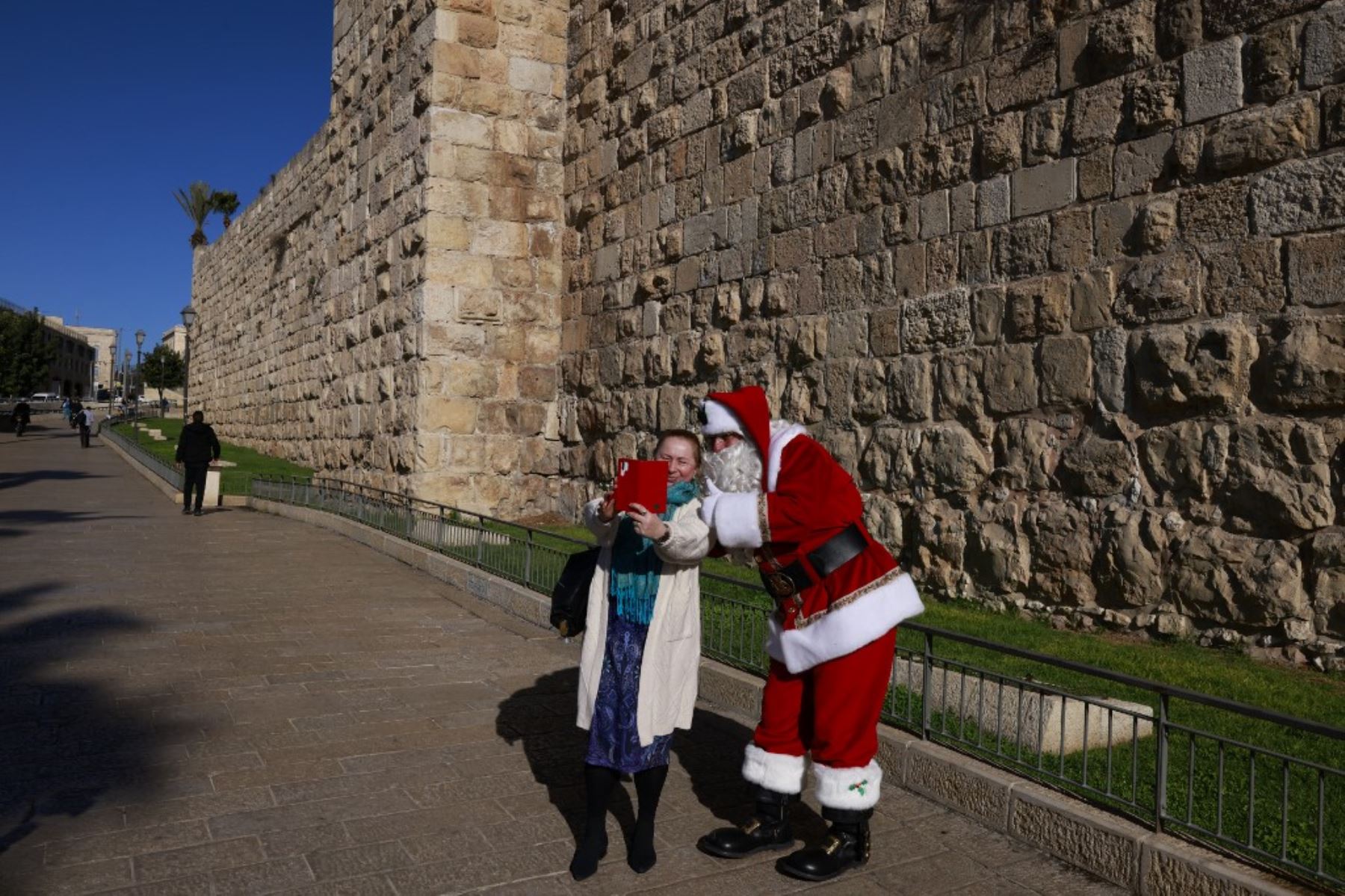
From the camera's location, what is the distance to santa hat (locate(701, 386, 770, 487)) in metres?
3.57

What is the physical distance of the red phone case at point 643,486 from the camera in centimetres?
333

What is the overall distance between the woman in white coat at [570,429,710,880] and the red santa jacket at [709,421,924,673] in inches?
7.2

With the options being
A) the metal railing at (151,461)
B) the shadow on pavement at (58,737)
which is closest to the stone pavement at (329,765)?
the shadow on pavement at (58,737)

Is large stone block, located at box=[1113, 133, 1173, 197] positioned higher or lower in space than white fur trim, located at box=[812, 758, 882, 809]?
higher

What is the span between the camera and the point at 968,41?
716 centimetres

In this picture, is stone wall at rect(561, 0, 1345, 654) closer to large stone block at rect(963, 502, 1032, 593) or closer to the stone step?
large stone block at rect(963, 502, 1032, 593)

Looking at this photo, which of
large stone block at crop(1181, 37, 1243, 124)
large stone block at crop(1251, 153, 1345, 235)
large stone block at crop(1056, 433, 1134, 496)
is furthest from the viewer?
large stone block at crop(1056, 433, 1134, 496)

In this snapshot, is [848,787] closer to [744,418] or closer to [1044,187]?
[744,418]

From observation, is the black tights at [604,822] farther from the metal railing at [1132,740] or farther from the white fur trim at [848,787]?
the metal railing at [1132,740]

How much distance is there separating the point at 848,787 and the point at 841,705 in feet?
0.91

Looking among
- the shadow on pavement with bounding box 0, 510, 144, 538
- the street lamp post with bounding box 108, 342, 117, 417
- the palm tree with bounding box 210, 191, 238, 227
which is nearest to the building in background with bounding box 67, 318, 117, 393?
the street lamp post with bounding box 108, 342, 117, 417

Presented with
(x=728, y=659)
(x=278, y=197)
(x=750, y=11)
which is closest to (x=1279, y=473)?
(x=728, y=659)

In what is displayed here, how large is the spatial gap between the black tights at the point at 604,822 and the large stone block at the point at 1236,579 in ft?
11.2

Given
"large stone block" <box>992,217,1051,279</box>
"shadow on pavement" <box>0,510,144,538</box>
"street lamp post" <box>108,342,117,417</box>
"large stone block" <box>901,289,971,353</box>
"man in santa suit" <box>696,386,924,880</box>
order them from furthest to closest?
1. "street lamp post" <box>108,342,117,417</box>
2. "shadow on pavement" <box>0,510,144,538</box>
3. "large stone block" <box>901,289,971,353</box>
4. "large stone block" <box>992,217,1051,279</box>
5. "man in santa suit" <box>696,386,924,880</box>
